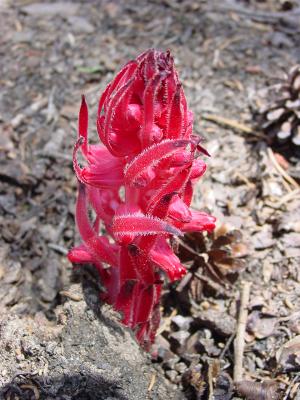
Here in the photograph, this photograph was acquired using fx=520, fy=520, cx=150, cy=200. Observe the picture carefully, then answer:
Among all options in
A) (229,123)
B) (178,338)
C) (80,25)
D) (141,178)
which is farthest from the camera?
(80,25)

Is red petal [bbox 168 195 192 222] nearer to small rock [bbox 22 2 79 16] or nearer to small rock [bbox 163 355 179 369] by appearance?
small rock [bbox 163 355 179 369]

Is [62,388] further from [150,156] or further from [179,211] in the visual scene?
[150,156]

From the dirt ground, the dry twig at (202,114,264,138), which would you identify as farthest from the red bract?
the dry twig at (202,114,264,138)

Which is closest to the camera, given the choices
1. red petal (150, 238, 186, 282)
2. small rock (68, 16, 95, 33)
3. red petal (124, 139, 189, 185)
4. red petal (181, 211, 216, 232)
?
red petal (124, 139, 189, 185)

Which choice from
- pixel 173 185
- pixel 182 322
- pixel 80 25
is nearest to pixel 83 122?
pixel 173 185

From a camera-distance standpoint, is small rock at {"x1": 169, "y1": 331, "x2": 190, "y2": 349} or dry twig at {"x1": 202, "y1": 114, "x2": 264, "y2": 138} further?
dry twig at {"x1": 202, "y1": 114, "x2": 264, "y2": 138}

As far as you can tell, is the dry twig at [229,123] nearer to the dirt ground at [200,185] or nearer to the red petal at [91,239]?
the dirt ground at [200,185]
